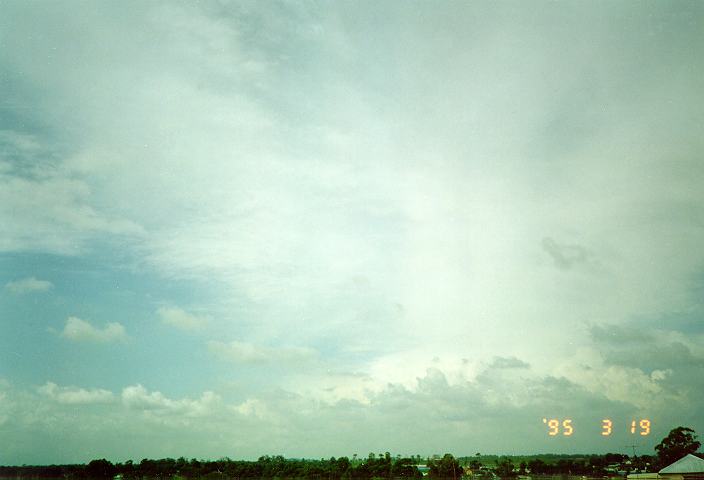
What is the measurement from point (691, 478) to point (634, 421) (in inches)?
1743

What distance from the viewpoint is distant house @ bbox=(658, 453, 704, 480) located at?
68.7 m

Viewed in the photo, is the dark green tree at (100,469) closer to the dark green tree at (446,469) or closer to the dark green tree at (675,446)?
the dark green tree at (446,469)

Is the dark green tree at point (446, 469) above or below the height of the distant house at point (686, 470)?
below

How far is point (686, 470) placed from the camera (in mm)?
69875

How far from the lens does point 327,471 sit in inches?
4392

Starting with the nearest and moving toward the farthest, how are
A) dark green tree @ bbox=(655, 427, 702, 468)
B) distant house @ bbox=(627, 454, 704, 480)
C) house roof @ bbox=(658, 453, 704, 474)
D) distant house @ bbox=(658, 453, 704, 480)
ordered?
distant house @ bbox=(627, 454, 704, 480) < distant house @ bbox=(658, 453, 704, 480) < house roof @ bbox=(658, 453, 704, 474) < dark green tree @ bbox=(655, 427, 702, 468)

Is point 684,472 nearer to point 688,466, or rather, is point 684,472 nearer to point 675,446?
point 688,466

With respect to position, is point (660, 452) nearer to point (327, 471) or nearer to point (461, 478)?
point (461, 478)

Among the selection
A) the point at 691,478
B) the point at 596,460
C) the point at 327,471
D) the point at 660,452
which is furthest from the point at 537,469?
the point at 691,478

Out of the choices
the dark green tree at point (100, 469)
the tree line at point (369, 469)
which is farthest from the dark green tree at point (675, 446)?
the dark green tree at point (100, 469)

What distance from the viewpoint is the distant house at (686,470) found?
68.7 m

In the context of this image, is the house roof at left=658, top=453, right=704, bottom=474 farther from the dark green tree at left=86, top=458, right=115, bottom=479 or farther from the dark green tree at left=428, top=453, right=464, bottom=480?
the dark green tree at left=86, top=458, right=115, bottom=479

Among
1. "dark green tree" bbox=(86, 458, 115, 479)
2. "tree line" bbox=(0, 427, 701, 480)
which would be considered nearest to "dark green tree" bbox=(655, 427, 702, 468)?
"tree line" bbox=(0, 427, 701, 480)

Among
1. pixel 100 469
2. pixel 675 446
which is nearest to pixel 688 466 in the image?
pixel 675 446
